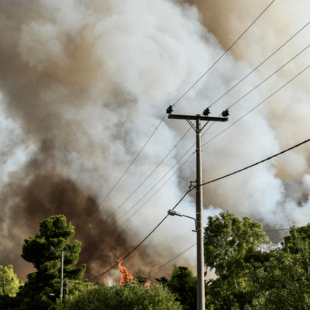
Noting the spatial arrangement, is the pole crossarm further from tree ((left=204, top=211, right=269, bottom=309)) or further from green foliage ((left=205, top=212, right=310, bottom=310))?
tree ((left=204, top=211, right=269, bottom=309))

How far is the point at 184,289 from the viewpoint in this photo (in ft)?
121

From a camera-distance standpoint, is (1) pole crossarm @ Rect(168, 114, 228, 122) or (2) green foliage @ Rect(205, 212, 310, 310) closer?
(1) pole crossarm @ Rect(168, 114, 228, 122)

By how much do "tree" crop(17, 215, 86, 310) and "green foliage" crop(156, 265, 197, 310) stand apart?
15.3 meters

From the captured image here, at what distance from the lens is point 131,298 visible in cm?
2642

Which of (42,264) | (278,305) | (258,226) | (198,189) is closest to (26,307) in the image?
(42,264)

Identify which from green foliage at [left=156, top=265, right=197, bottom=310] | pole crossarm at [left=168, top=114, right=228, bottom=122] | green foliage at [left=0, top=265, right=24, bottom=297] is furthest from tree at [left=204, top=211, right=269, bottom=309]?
green foliage at [left=0, top=265, right=24, bottom=297]

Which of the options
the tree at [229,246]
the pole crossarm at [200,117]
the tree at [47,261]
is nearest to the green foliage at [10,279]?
the tree at [47,261]

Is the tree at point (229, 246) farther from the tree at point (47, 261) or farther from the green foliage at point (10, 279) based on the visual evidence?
the green foliage at point (10, 279)

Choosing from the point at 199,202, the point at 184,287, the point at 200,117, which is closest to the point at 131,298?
the point at 184,287

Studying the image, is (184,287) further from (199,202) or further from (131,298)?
(199,202)

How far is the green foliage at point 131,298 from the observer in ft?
81.3

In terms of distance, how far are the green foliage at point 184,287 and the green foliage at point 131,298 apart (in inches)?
301

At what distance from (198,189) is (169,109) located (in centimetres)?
Result: 450

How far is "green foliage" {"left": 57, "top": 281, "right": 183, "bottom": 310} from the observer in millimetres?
24788
